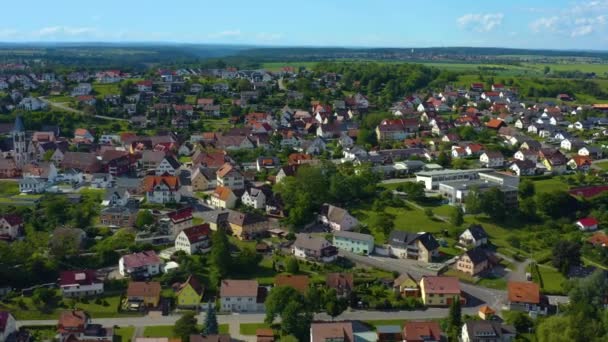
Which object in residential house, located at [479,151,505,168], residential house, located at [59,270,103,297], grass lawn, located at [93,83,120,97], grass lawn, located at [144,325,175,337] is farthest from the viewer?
grass lawn, located at [93,83,120,97]

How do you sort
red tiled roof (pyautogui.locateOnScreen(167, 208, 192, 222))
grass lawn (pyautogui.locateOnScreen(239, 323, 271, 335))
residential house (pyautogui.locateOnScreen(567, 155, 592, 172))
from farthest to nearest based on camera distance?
residential house (pyautogui.locateOnScreen(567, 155, 592, 172)) < red tiled roof (pyautogui.locateOnScreen(167, 208, 192, 222)) < grass lawn (pyautogui.locateOnScreen(239, 323, 271, 335))

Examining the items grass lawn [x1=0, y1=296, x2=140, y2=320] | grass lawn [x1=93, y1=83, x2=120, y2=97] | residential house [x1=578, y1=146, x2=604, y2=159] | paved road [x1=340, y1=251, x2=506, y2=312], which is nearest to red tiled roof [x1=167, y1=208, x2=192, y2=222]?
grass lawn [x1=0, y1=296, x2=140, y2=320]

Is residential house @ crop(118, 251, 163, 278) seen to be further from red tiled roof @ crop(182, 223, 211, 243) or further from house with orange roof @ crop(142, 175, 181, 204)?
house with orange roof @ crop(142, 175, 181, 204)

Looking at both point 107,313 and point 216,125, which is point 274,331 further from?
point 216,125

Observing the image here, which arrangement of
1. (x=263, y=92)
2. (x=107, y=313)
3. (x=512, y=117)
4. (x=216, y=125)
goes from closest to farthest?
1. (x=107, y=313)
2. (x=216, y=125)
3. (x=512, y=117)
4. (x=263, y=92)

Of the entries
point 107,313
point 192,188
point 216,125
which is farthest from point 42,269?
point 216,125

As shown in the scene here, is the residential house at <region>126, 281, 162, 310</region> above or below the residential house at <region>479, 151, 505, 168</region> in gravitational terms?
below

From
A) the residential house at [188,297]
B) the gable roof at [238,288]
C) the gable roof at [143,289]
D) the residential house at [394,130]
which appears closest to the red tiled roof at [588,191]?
the residential house at [394,130]
